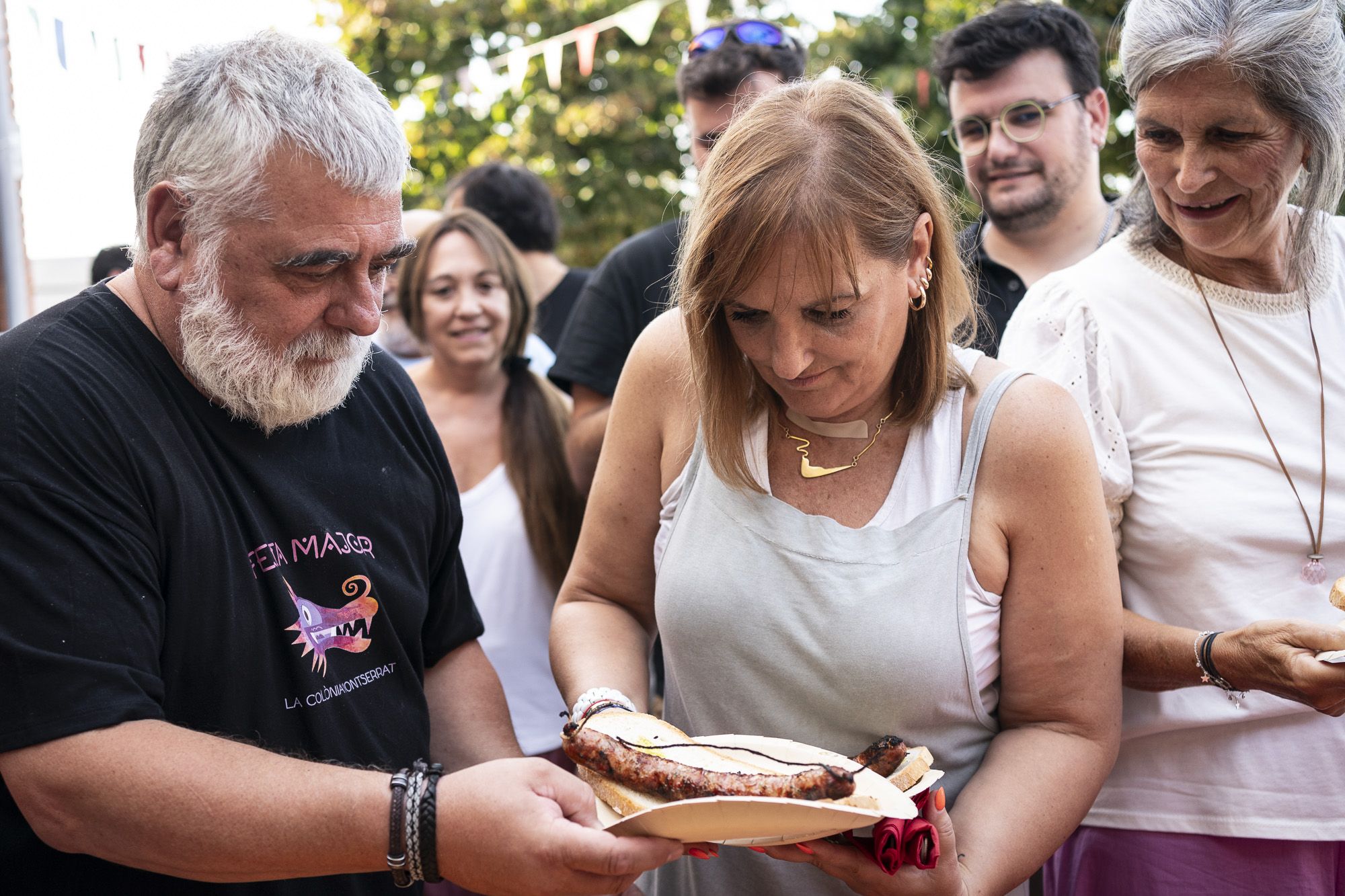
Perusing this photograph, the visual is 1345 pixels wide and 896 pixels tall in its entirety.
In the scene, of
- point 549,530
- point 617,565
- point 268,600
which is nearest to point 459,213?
point 549,530

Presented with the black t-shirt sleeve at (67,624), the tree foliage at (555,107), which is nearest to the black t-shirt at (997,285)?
the black t-shirt sleeve at (67,624)

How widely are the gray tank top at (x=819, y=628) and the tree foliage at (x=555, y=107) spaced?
11.4 meters

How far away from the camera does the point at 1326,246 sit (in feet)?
8.19

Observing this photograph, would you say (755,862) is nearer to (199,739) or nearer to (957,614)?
(957,614)

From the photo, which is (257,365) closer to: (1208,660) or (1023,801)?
(1023,801)

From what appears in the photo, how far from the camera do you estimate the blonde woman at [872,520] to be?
1968 millimetres

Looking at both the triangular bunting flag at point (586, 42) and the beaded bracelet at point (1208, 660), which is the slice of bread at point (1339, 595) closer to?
the beaded bracelet at point (1208, 660)

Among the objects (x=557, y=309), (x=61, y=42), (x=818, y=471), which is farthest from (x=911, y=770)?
(x=61, y=42)

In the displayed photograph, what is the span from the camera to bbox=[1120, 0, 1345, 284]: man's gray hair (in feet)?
7.29

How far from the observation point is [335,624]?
6.60 ft

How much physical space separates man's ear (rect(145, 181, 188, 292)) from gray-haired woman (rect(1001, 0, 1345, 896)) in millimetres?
1652

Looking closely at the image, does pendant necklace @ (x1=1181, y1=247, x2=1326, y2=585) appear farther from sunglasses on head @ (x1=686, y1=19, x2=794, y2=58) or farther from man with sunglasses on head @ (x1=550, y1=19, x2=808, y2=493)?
sunglasses on head @ (x1=686, y1=19, x2=794, y2=58)

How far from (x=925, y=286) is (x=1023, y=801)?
93 centimetres

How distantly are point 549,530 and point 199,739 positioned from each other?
2.09 metres
